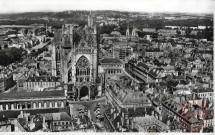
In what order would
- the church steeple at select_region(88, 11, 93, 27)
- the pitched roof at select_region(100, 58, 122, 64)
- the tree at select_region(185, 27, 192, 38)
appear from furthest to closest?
1. the pitched roof at select_region(100, 58, 122, 64)
2. the tree at select_region(185, 27, 192, 38)
3. the church steeple at select_region(88, 11, 93, 27)

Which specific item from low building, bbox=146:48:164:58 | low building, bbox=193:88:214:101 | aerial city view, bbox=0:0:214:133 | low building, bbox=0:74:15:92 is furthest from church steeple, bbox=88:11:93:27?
low building, bbox=193:88:214:101

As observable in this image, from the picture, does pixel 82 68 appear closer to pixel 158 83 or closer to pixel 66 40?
pixel 66 40

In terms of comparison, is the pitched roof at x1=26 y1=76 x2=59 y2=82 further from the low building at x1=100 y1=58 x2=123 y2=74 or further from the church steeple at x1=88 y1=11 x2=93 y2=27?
the church steeple at x1=88 y1=11 x2=93 y2=27

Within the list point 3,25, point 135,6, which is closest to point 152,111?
point 135,6

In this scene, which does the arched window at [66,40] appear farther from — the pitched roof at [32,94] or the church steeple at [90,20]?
the pitched roof at [32,94]

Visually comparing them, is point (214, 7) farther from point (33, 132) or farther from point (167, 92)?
point (33, 132)

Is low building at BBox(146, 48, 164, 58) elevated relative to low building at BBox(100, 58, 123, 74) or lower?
elevated

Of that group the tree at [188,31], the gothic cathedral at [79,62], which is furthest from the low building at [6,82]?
the tree at [188,31]
